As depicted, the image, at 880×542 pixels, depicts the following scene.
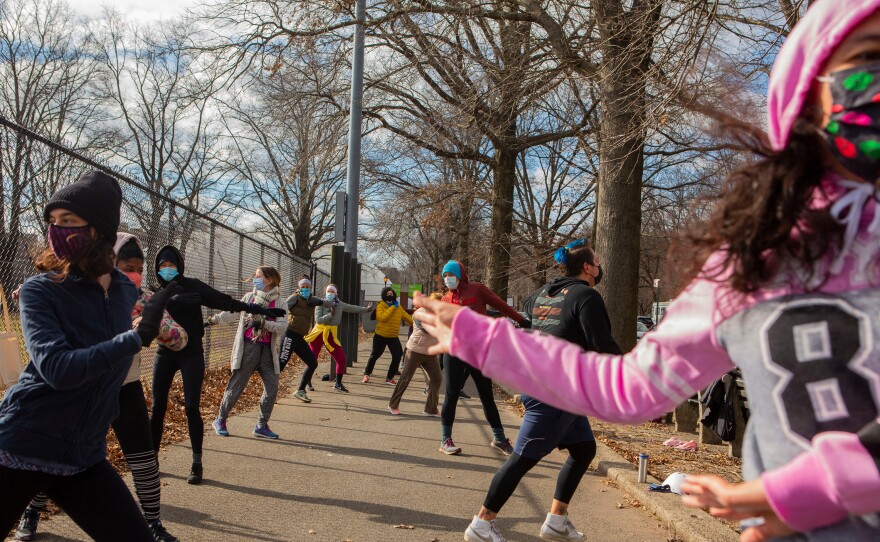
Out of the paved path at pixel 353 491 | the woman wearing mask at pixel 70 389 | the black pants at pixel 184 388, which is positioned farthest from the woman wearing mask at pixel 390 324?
the woman wearing mask at pixel 70 389

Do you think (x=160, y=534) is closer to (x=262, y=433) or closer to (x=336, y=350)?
(x=262, y=433)

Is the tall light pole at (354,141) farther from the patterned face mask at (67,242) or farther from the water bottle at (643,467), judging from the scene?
the patterned face mask at (67,242)

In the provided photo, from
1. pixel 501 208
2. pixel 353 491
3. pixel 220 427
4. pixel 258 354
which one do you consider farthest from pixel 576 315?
pixel 501 208

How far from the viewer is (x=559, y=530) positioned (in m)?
4.86

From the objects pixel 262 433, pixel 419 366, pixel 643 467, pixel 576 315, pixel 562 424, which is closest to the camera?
pixel 562 424

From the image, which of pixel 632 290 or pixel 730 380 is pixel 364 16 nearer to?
pixel 632 290

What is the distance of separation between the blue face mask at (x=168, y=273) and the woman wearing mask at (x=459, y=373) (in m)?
3.14

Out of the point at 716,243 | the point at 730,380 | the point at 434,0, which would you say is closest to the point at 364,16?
the point at 434,0

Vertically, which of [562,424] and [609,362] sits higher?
[609,362]

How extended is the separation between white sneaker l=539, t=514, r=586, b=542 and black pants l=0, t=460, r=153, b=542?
9.74 ft

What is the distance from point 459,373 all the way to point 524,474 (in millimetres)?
3066

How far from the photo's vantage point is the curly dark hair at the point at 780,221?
130cm

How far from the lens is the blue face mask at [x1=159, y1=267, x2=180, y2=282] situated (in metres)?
5.40

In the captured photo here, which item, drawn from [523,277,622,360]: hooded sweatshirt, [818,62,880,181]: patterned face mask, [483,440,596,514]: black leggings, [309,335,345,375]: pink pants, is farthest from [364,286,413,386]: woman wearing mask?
[818,62,880,181]: patterned face mask
